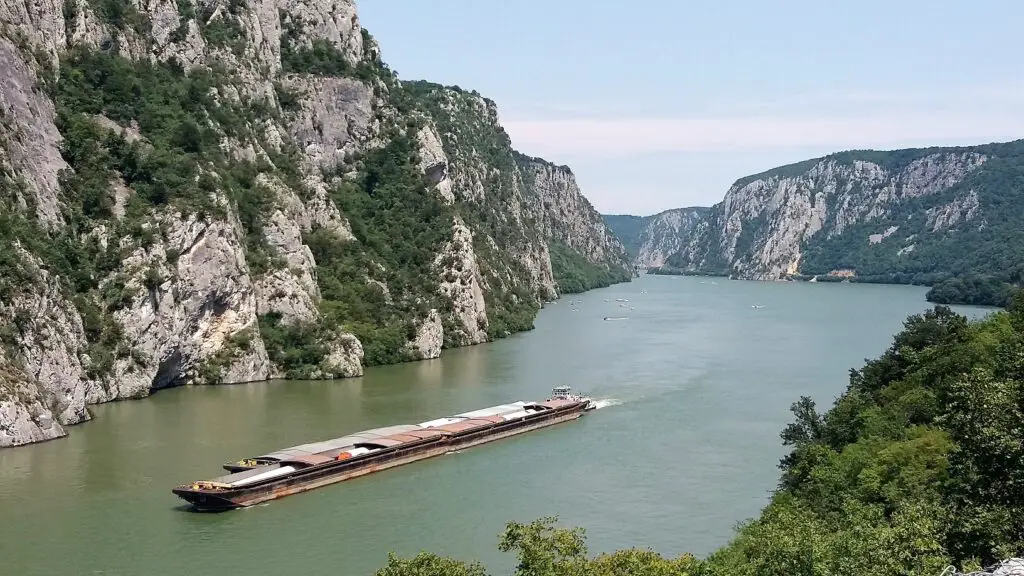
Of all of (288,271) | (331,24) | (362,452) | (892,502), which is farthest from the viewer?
(331,24)

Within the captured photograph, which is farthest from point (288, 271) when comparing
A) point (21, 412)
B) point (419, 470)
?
point (419, 470)

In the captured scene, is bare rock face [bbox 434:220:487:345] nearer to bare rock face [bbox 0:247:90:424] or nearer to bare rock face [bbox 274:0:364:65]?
bare rock face [bbox 274:0:364:65]

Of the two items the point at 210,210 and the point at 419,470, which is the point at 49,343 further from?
the point at 419,470

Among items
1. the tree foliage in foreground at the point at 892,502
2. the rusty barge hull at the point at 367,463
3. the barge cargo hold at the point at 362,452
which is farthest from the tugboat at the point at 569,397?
the tree foliage in foreground at the point at 892,502

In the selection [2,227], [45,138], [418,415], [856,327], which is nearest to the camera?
[2,227]

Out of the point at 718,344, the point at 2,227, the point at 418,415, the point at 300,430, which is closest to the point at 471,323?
the point at 718,344

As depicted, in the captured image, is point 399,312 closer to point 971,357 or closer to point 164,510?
point 164,510
